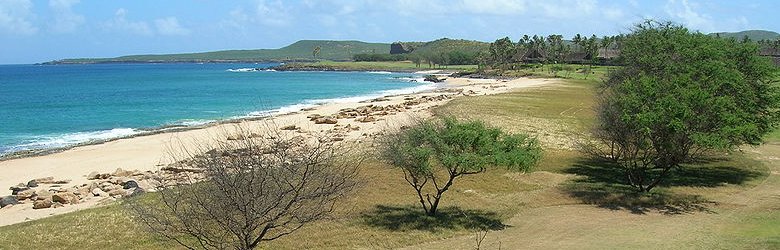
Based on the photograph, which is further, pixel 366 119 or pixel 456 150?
pixel 366 119

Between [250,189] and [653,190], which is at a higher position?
[250,189]

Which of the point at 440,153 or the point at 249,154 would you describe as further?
the point at 440,153

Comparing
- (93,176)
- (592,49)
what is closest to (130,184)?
(93,176)

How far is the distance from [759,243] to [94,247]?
861 inches

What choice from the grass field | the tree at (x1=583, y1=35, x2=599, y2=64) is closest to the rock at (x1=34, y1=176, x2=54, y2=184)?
the grass field

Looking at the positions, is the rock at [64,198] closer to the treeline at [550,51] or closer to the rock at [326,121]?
the rock at [326,121]

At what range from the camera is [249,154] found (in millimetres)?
16328

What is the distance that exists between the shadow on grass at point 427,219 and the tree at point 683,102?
8.19 metres

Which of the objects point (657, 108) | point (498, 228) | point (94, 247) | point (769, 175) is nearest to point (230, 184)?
point (94, 247)

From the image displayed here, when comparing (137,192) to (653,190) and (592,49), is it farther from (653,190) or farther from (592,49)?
(592,49)

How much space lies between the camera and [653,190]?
32.0 metres

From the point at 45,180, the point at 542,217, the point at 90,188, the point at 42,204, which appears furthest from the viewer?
the point at 45,180

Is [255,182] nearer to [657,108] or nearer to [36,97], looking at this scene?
[657,108]

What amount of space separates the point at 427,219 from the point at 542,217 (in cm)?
473
